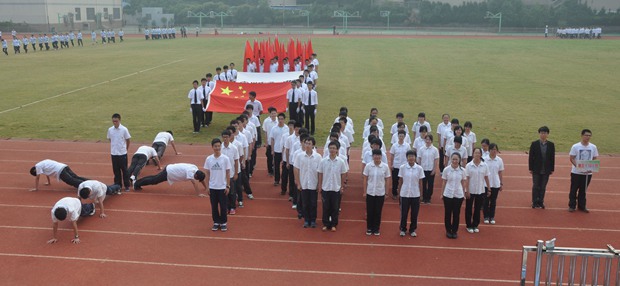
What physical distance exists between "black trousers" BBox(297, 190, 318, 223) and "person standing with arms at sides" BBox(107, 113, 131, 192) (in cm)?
366

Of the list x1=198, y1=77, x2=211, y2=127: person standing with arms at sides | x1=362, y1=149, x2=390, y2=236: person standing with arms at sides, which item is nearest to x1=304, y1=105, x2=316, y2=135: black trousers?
x1=198, y1=77, x2=211, y2=127: person standing with arms at sides

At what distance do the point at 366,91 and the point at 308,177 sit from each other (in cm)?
1388

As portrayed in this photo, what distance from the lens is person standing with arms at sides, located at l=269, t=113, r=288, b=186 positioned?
10.3m

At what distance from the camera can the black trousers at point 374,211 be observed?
318 inches

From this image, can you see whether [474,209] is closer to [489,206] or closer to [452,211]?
[452,211]

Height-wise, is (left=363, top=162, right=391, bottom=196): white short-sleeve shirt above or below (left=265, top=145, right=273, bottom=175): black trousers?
above

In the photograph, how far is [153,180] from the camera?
1016 centimetres

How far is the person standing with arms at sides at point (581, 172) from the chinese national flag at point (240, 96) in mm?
8433

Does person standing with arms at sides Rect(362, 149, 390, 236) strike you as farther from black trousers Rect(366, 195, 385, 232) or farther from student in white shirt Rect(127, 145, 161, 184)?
student in white shirt Rect(127, 145, 161, 184)

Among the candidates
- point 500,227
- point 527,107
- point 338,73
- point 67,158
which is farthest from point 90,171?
point 338,73

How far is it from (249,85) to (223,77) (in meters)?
2.56

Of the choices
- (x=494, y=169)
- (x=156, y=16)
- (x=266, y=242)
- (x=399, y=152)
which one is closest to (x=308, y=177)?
(x=266, y=242)

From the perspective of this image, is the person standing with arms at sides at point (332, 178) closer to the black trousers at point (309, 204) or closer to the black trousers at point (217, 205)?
the black trousers at point (309, 204)

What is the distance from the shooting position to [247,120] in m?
10.7
